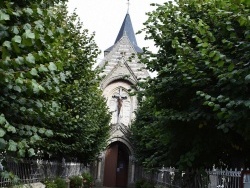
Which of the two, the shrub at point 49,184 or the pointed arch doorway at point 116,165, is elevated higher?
the pointed arch doorway at point 116,165

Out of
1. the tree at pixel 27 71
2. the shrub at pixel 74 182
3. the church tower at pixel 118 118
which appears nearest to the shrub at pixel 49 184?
the shrub at pixel 74 182

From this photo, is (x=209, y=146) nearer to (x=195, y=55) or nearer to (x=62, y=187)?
(x=195, y=55)

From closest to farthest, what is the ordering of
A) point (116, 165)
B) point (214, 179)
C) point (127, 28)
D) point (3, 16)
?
point (3, 16), point (214, 179), point (116, 165), point (127, 28)

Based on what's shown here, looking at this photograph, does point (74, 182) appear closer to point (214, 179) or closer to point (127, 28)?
point (214, 179)

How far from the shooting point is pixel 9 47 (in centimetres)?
376

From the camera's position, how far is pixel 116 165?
35.4 metres

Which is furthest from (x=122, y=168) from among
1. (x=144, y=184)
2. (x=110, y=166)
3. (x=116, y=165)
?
(x=144, y=184)

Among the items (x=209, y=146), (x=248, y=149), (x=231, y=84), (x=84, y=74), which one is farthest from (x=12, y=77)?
(x=84, y=74)

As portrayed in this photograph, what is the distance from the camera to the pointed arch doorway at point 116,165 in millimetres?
35000

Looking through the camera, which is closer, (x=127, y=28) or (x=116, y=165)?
(x=116, y=165)

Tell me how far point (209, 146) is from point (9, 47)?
6.13 metres

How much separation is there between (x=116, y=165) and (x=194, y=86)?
1111 inches

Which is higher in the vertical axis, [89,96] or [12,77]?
[89,96]

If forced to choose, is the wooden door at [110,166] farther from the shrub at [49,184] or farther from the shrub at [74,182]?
the shrub at [49,184]
